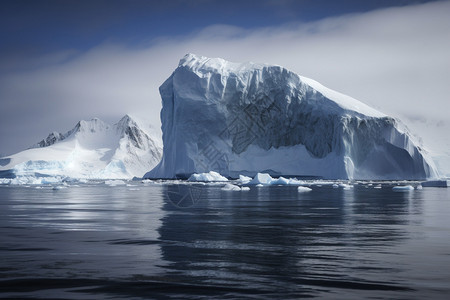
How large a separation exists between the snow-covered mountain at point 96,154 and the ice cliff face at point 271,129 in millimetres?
40445

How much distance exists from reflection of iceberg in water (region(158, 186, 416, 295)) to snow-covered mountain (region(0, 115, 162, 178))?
77.9 m

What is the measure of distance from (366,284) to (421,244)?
11.4ft

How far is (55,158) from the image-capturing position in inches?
3922

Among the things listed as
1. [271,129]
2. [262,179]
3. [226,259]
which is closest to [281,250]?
[226,259]

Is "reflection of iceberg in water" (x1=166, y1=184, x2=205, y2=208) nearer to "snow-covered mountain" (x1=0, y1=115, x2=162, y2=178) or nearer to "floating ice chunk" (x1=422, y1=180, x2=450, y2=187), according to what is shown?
"floating ice chunk" (x1=422, y1=180, x2=450, y2=187)

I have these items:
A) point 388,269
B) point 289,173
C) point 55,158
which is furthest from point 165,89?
point 388,269

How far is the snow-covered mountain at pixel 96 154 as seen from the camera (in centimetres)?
9288

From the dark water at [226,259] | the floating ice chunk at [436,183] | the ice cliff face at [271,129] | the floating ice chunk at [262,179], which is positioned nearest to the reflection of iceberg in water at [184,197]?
the dark water at [226,259]

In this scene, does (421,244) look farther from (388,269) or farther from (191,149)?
(191,149)

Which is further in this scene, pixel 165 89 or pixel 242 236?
pixel 165 89

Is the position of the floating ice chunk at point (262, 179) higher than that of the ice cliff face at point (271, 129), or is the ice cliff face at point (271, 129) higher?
the ice cliff face at point (271, 129)

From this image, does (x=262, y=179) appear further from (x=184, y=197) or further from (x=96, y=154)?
(x=96, y=154)

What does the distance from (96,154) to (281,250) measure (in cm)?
12083

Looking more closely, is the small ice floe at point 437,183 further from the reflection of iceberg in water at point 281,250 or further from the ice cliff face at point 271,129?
the reflection of iceberg in water at point 281,250
